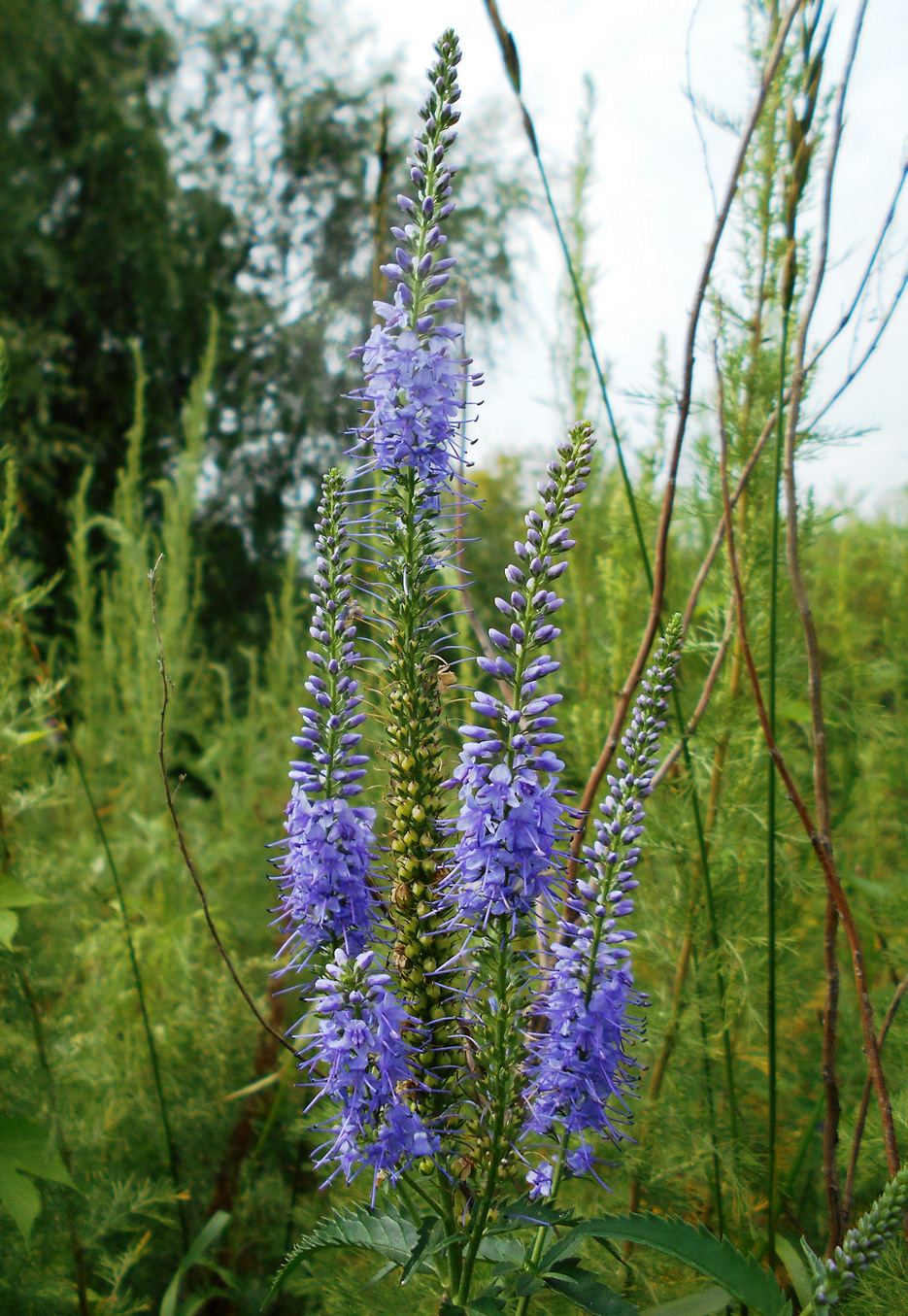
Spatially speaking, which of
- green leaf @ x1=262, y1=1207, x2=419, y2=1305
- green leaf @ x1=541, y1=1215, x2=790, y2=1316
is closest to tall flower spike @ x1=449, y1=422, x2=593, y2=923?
green leaf @ x1=541, y1=1215, x2=790, y2=1316

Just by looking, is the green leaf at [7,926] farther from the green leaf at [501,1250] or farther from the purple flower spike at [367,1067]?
the green leaf at [501,1250]

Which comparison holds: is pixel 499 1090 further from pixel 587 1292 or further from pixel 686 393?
pixel 686 393

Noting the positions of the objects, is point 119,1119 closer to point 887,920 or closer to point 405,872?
point 405,872

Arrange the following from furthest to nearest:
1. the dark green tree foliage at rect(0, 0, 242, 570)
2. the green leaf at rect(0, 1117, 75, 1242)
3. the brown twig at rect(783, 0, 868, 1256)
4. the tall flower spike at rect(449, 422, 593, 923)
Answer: the dark green tree foliage at rect(0, 0, 242, 570) < the green leaf at rect(0, 1117, 75, 1242) < the brown twig at rect(783, 0, 868, 1256) < the tall flower spike at rect(449, 422, 593, 923)

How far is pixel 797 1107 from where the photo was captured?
2.28 meters

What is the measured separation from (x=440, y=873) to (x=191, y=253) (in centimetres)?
1364

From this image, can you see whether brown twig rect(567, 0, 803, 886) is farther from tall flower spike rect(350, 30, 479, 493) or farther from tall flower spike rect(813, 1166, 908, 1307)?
tall flower spike rect(813, 1166, 908, 1307)

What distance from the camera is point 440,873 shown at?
1.12 meters

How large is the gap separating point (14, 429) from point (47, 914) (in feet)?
33.4

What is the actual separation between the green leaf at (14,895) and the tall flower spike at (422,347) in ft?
3.61

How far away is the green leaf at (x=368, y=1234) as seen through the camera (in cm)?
109

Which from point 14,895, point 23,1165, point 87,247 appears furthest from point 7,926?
point 87,247

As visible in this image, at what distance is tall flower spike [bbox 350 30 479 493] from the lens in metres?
1.06

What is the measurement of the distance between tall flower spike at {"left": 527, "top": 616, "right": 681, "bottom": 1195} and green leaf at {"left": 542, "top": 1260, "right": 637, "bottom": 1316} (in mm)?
122
